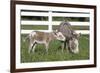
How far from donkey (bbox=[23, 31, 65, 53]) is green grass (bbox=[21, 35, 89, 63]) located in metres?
0.04

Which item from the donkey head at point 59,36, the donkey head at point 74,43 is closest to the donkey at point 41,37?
the donkey head at point 59,36

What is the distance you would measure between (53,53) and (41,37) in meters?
0.19

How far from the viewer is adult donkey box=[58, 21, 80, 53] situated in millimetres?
1926

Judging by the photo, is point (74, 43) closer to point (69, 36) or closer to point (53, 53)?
point (69, 36)

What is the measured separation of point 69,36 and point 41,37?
29 cm

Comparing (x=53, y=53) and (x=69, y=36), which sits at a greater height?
(x=69, y=36)

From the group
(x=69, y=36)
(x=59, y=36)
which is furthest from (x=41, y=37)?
(x=69, y=36)

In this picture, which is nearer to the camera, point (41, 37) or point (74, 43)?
point (41, 37)

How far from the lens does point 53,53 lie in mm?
1882

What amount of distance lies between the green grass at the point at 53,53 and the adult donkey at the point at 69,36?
0.04 m

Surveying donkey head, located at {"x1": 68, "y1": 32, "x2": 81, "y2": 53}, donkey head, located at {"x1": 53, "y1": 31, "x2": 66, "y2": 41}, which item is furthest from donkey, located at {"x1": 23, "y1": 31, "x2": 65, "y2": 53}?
donkey head, located at {"x1": 68, "y1": 32, "x2": 81, "y2": 53}

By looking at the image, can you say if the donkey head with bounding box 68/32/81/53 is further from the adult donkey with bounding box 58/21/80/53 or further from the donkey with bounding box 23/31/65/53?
the donkey with bounding box 23/31/65/53

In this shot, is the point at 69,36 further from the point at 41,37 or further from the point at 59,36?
the point at 41,37

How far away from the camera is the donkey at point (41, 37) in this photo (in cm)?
182
